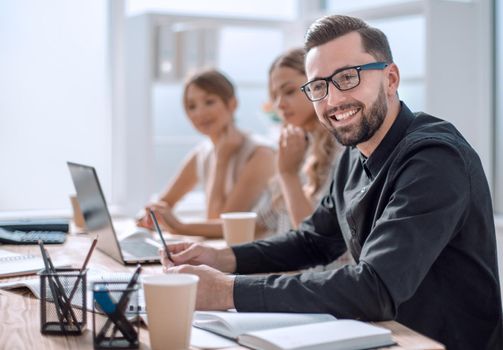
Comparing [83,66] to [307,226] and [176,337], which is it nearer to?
[307,226]

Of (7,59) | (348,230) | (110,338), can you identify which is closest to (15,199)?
(7,59)

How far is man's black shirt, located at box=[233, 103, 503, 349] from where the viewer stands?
1191 mm

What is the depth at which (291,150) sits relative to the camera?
94.2 inches

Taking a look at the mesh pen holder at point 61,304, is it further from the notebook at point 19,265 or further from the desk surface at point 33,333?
the notebook at point 19,265

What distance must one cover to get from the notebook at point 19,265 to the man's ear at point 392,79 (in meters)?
0.83

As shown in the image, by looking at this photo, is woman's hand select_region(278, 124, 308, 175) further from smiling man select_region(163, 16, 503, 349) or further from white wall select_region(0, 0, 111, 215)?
white wall select_region(0, 0, 111, 215)

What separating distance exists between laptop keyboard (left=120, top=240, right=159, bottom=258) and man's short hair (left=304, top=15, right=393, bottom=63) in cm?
72

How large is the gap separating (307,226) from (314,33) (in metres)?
0.51

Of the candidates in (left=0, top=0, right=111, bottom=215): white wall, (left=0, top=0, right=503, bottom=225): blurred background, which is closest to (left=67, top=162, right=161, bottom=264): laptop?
(left=0, top=0, right=503, bottom=225): blurred background

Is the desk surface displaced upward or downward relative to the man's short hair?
downward

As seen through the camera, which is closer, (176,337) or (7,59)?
(176,337)

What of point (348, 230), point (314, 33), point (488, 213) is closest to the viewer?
point (488, 213)

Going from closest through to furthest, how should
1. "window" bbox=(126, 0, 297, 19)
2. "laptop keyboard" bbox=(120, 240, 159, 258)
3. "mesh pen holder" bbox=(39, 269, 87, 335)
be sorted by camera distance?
"mesh pen holder" bbox=(39, 269, 87, 335) → "laptop keyboard" bbox=(120, 240, 159, 258) → "window" bbox=(126, 0, 297, 19)

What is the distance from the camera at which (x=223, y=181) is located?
120 inches
